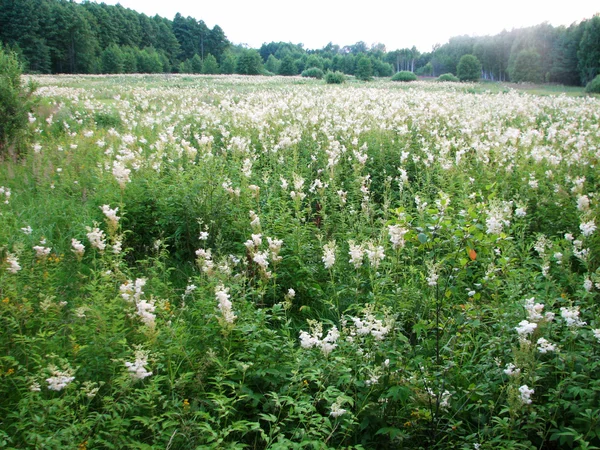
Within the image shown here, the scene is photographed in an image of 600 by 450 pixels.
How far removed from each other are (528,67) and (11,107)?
6120cm

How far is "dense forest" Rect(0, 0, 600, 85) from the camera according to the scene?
55.2 meters

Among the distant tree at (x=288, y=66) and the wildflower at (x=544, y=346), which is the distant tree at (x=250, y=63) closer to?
the distant tree at (x=288, y=66)

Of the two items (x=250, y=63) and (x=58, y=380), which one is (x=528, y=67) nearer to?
(x=250, y=63)

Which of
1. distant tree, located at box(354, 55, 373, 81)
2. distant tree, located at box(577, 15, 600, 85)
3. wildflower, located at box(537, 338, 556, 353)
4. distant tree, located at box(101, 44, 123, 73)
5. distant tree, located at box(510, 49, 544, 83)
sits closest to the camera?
wildflower, located at box(537, 338, 556, 353)

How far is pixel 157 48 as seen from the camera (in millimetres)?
83688

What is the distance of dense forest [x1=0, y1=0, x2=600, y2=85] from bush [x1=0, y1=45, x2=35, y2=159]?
39320mm

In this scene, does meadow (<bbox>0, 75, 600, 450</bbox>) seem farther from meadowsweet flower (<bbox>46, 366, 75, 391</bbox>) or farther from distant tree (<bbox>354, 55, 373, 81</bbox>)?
distant tree (<bbox>354, 55, 373, 81</bbox>)

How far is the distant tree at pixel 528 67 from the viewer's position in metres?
55.1

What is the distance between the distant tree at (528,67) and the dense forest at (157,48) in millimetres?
116

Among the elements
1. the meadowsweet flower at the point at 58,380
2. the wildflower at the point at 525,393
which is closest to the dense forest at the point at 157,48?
the wildflower at the point at 525,393

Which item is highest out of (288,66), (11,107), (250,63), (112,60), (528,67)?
(112,60)

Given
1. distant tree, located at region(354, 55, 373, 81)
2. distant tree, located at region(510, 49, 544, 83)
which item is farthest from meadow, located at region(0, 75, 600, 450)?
distant tree, located at region(510, 49, 544, 83)

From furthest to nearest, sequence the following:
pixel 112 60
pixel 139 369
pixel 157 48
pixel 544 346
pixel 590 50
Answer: pixel 157 48, pixel 112 60, pixel 590 50, pixel 544 346, pixel 139 369

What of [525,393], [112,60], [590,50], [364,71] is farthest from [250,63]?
[525,393]
